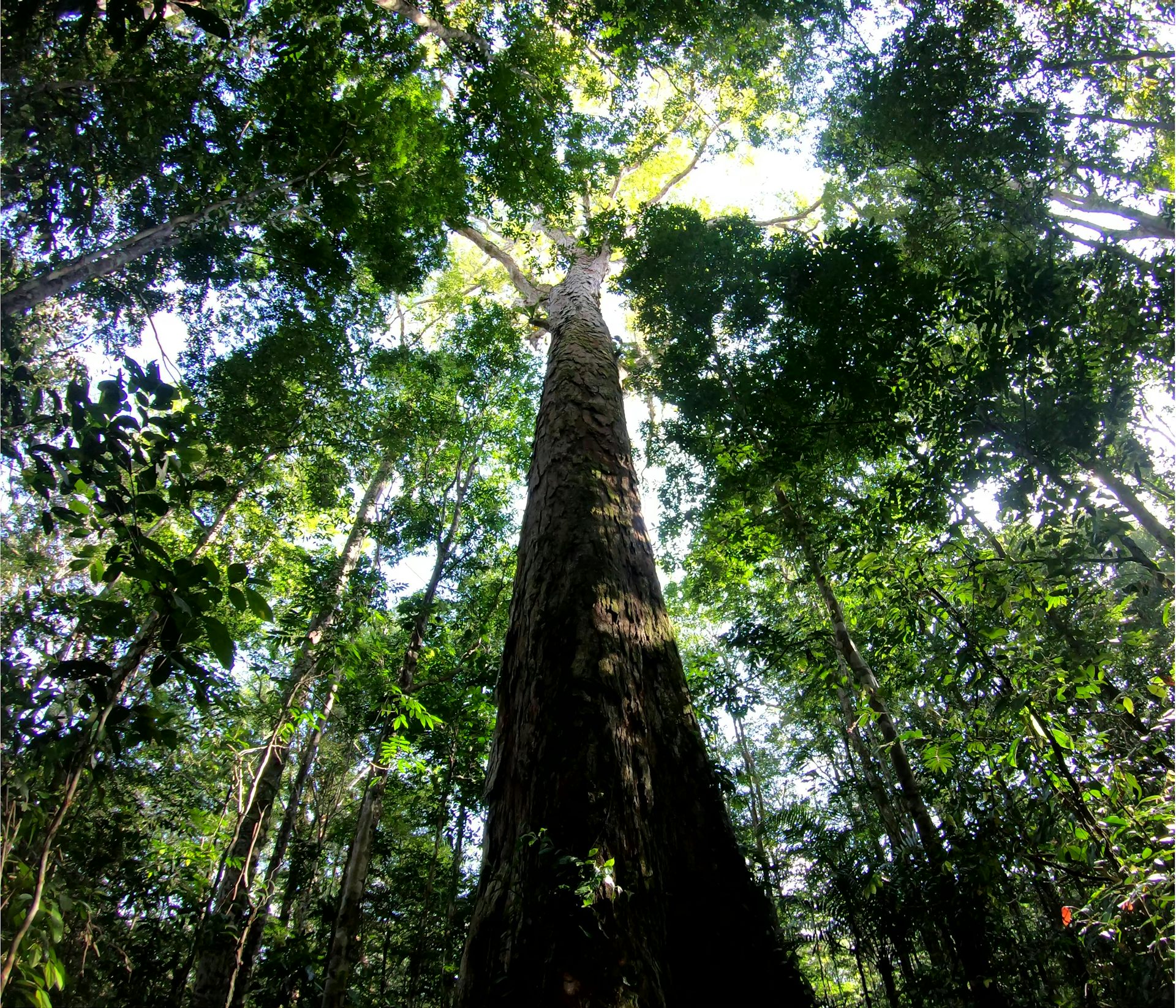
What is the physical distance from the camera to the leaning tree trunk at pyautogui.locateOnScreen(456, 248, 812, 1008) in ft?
4.61

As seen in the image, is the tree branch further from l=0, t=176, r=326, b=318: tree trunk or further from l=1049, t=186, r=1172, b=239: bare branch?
l=1049, t=186, r=1172, b=239: bare branch

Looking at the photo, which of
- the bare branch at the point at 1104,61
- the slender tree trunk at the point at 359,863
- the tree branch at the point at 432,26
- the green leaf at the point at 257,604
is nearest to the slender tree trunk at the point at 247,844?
the slender tree trunk at the point at 359,863

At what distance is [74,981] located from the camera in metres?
1.98

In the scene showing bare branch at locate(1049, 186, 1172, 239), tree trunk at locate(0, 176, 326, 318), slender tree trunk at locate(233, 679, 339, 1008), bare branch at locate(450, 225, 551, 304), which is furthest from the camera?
bare branch at locate(450, 225, 551, 304)

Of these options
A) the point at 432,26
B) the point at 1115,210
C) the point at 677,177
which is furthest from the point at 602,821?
the point at 677,177

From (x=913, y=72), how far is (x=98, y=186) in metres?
8.35

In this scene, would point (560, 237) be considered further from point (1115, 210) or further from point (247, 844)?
point (247, 844)

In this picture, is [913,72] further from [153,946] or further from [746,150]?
[153,946]

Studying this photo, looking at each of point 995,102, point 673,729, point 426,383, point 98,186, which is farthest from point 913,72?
point 98,186

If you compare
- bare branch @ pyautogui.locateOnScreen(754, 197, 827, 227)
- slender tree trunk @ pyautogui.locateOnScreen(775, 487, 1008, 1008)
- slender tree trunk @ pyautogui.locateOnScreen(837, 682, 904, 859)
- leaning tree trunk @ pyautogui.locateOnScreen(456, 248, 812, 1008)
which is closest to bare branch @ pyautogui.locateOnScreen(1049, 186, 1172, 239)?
slender tree trunk @ pyautogui.locateOnScreen(775, 487, 1008, 1008)

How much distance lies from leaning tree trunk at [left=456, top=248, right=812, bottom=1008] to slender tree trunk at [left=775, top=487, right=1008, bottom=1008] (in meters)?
1.50

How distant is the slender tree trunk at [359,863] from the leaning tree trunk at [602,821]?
8.96 feet

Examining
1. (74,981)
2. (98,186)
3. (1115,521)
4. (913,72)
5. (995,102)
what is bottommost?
(74,981)

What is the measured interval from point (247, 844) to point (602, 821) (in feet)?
16.3
